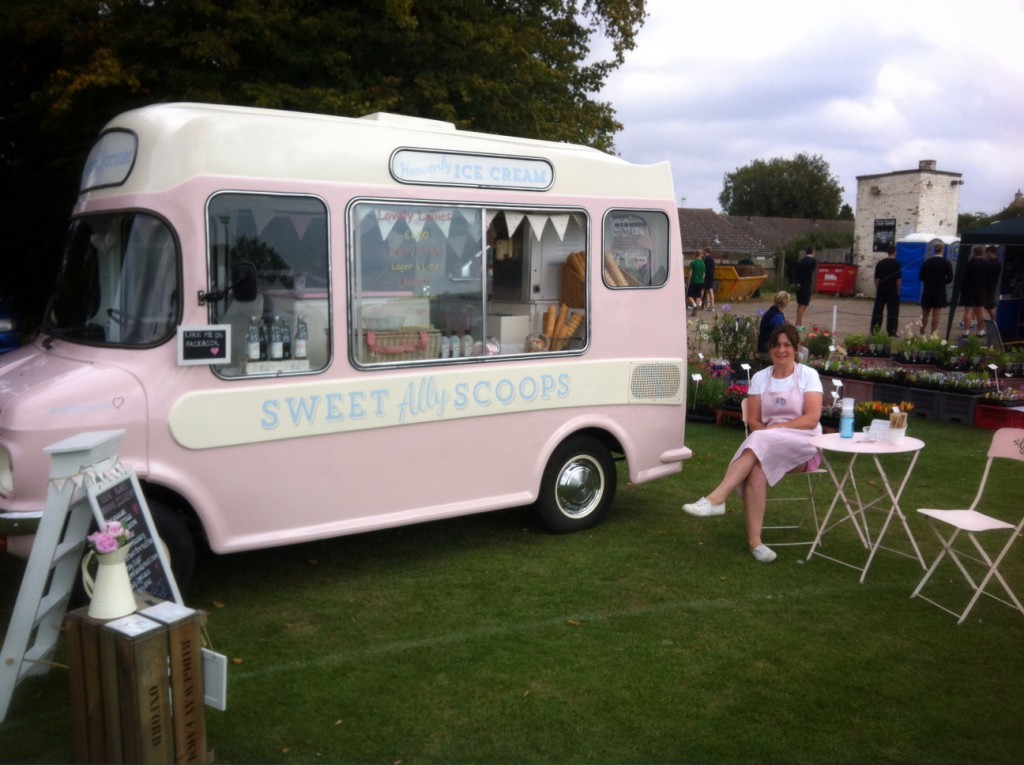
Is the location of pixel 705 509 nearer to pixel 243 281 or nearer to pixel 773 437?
pixel 773 437

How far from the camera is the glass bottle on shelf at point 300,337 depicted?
5.31m

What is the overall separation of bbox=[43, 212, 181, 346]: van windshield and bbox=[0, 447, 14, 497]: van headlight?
753 mm

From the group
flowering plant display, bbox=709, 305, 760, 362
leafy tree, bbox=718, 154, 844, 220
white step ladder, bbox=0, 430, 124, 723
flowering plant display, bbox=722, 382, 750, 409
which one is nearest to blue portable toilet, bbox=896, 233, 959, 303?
flowering plant display, bbox=709, 305, 760, 362

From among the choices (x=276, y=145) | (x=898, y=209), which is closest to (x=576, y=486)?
(x=276, y=145)

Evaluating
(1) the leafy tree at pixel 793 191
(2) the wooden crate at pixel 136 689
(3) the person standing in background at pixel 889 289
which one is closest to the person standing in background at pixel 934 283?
(3) the person standing in background at pixel 889 289

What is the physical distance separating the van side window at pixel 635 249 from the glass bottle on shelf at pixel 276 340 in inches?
95.5

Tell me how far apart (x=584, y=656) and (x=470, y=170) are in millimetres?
3062

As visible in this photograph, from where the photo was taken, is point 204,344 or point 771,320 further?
point 771,320

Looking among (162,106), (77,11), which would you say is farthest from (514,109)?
(162,106)

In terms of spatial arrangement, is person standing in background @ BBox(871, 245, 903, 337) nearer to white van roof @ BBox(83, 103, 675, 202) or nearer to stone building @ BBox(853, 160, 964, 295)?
white van roof @ BBox(83, 103, 675, 202)

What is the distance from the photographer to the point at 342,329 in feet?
17.8

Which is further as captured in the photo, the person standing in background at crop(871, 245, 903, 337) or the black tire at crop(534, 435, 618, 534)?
the person standing in background at crop(871, 245, 903, 337)

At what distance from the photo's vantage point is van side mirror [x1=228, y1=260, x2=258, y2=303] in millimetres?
4938

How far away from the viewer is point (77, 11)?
1152 centimetres
